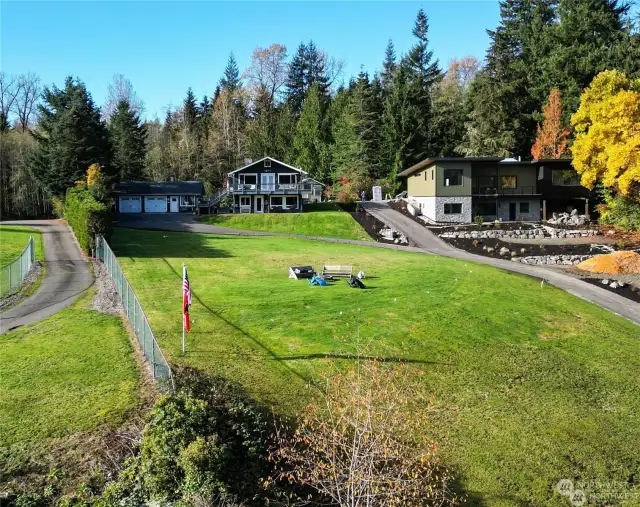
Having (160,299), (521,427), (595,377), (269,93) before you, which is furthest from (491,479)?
(269,93)

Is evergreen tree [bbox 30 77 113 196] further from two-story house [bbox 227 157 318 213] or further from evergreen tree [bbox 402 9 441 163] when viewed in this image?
evergreen tree [bbox 402 9 441 163]

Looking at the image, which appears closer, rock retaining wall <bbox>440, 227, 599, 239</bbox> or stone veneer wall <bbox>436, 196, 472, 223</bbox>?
rock retaining wall <bbox>440, 227, 599, 239</bbox>

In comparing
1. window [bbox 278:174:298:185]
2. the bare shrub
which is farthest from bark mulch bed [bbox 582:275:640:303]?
window [bbox 278:174:298:185]

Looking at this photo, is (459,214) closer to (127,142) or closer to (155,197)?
(155,197)

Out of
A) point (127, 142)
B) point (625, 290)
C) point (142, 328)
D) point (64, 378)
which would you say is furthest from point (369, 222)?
point (64, 378)

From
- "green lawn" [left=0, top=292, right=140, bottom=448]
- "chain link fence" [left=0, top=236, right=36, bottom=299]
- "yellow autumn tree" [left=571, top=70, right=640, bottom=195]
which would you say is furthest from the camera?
"yellow autumn tree" [left=571, top=70, right=640, bottom=195]

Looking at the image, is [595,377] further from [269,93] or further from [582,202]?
[269,93]

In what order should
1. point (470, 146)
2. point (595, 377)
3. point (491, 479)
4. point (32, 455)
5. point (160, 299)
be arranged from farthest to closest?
1. point (470, 146)
2. point (160, 299)
3. point (595, 377)
4. point (491, 479)
5. point (32, 455)
